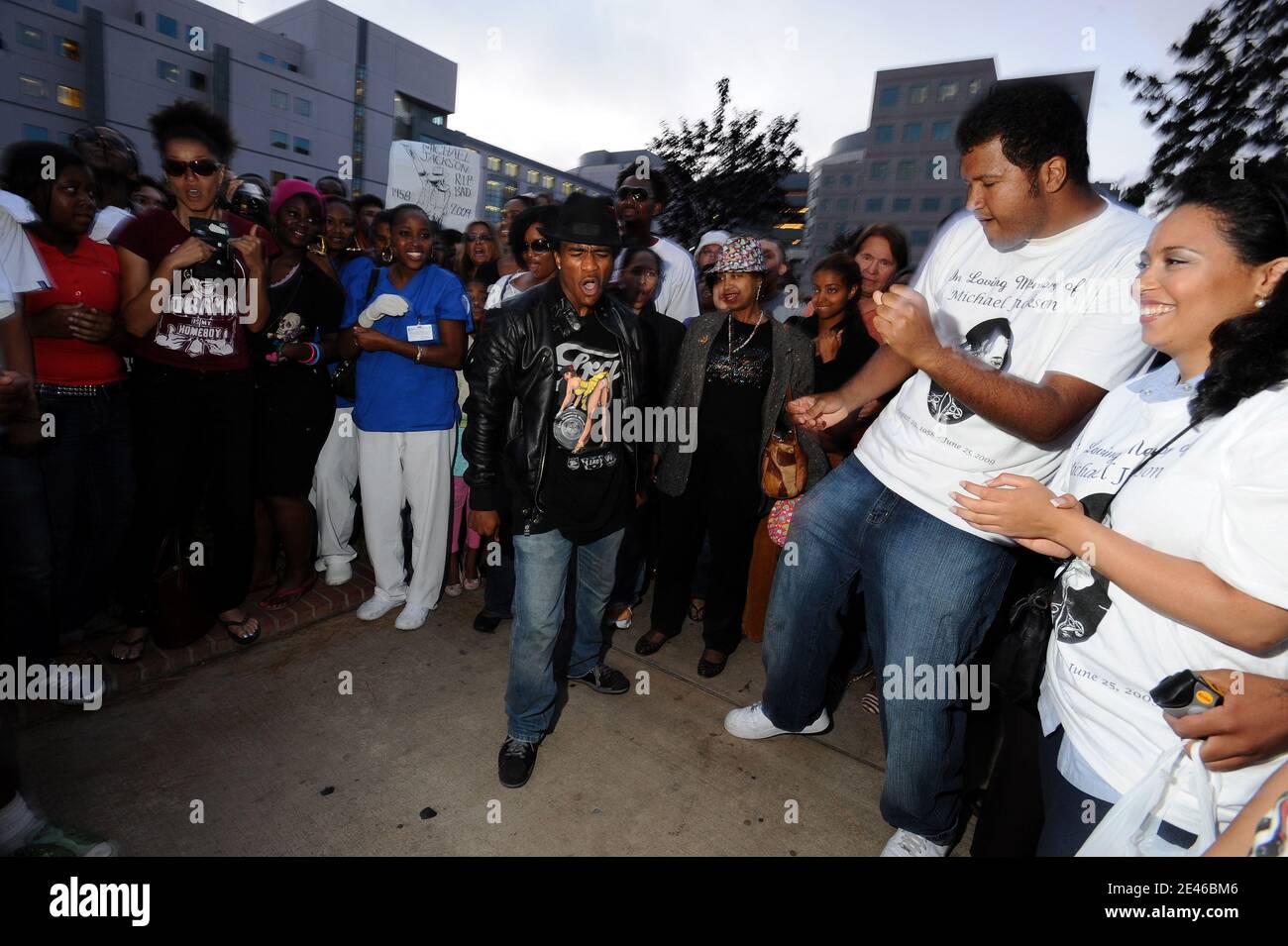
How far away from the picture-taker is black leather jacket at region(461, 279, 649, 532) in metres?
2.57

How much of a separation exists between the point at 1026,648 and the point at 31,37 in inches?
1571

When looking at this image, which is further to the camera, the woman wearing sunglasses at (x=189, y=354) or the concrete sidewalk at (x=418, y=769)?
the woman wearing sunglasses at (x=189, y=354)

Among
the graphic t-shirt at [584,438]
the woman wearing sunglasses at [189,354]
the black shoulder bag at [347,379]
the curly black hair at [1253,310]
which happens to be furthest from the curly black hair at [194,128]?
the curly black hair at [1253,310]

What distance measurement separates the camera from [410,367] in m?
3.55

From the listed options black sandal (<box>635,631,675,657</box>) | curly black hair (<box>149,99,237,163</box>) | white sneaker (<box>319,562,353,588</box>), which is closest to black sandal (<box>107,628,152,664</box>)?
white sneaker (<box>319,562,353,588</box>)

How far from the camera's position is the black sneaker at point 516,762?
8.33ft

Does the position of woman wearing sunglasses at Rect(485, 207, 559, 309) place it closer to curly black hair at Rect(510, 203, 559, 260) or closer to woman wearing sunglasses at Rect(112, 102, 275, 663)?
curly black hair at Rect(510, 203, 559, 260)

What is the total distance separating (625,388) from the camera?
2771 mm

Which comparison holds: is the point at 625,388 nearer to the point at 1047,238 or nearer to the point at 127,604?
the point at 1047,238

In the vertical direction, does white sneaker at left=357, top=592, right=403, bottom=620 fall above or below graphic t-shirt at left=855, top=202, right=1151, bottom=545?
below

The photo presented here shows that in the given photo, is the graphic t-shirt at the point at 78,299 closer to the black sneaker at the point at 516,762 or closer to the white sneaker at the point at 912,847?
the black sneaker at the point at 516,762

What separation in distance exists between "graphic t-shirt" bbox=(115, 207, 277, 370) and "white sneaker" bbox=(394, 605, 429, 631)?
5.16 feet

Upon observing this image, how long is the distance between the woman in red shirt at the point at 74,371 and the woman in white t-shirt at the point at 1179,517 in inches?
141

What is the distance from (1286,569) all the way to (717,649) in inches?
105
